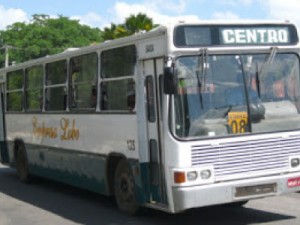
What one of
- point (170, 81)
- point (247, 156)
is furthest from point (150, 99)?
point (247, 156)

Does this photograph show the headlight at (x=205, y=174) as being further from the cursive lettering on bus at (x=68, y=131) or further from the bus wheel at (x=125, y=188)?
the cursive lettering on bus at (x=68, y=131)

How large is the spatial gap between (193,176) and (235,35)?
81.6 inches

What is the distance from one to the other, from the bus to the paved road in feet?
1.46

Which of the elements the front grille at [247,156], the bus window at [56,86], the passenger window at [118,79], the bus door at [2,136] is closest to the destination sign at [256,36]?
the front grille at [247,156]

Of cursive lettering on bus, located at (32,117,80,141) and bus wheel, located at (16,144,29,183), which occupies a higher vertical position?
cursive lettering on bus, located at (32,117,80,141)

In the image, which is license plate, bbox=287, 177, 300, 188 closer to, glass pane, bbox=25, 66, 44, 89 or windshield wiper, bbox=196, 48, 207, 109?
windshield wiper, bbox=196, 48, 207, 109

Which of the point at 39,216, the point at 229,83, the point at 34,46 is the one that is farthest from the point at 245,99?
the point at 34,46

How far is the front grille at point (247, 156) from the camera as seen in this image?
858 cm

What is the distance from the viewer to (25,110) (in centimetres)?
1512

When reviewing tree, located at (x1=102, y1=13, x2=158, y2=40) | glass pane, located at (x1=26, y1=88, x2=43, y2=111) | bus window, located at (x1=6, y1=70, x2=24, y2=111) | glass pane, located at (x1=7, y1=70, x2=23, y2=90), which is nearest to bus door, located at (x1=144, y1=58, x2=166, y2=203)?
glass pane, located at (x1=26, y1=88, x2=43, y2=111)

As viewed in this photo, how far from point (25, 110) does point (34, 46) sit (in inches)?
2576

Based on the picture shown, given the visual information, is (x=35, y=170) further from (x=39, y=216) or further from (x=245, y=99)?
(x=245, y=99)

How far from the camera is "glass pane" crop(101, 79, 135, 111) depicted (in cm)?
985

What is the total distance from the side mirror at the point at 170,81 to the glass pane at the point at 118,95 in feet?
4.49
